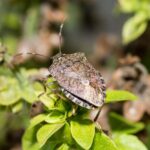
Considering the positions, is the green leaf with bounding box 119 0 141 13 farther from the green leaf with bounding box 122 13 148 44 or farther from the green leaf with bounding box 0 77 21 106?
the green leaf with bounding box 0 77 21 106

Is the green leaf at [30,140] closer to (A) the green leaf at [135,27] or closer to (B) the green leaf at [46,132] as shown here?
(B) the green leaf at [46,132]

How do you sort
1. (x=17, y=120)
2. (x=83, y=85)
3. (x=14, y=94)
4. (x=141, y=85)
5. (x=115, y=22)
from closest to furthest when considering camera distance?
(x=83, y=85) < (x=14, y=94) < (x=141, y=85) < (x=17, y=120) < (x=115, y=22)

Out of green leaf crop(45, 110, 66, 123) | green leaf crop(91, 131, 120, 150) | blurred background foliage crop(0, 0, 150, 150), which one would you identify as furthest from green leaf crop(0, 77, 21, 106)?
green leaf crop(91, 131, 120, 150)

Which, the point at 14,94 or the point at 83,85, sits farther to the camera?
the point at 14,94

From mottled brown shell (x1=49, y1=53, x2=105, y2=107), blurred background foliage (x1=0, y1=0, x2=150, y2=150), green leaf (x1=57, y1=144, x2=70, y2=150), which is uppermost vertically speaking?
Answer: mottled brown shell (x1=49, y1=53, x2=105, y2=107)

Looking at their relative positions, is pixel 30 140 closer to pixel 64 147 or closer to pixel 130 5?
pixel 64 147

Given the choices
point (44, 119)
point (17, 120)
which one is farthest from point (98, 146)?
point (17, 120)

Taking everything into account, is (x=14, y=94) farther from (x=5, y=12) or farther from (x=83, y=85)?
(x=5, y=12)
